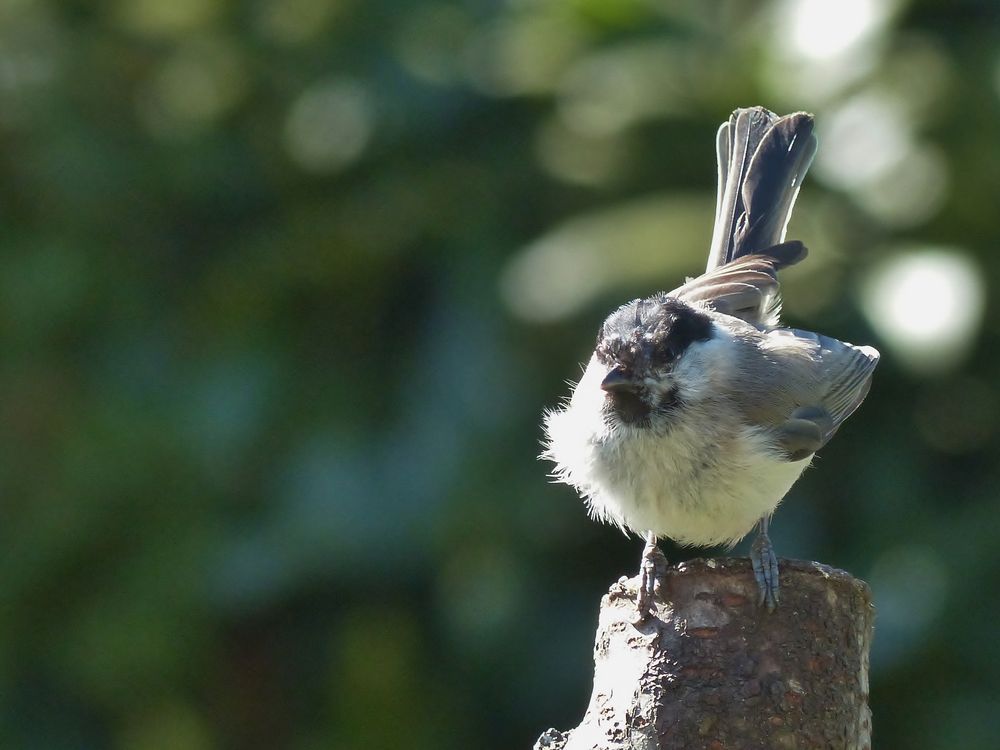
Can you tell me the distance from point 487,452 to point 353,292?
0.91 metres

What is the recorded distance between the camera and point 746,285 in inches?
127

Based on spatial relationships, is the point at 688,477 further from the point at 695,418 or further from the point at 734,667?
the point at 734,667

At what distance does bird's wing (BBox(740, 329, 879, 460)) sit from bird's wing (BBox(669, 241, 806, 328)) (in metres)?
0.09

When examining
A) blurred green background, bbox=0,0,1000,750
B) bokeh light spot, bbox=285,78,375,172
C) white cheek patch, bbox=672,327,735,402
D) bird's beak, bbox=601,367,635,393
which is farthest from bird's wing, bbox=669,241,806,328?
bokeh light spot, bbox=285,78,375,172

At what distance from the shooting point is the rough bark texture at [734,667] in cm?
204

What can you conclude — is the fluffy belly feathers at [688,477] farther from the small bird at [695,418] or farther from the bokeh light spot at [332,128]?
the bokeh light spot at [332,128]

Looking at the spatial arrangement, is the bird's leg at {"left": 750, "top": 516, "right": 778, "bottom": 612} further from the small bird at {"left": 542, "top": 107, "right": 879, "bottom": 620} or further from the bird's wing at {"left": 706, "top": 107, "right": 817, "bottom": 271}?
the bird's wing at {"left": 706, "top": 107, "right": 817, "bottom": 271}

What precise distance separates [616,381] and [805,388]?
0.50 meters

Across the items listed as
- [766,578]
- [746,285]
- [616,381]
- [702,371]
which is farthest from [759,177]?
[766,578]

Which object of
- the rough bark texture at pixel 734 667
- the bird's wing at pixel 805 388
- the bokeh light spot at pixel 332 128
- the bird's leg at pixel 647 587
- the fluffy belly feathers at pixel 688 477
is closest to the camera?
the rough bark texture at pixel 734 667

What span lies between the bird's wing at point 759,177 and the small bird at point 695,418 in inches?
8.9

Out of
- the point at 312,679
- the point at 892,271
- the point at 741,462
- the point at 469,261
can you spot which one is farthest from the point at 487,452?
the point at 741,462

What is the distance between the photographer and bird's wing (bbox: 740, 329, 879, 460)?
289cm

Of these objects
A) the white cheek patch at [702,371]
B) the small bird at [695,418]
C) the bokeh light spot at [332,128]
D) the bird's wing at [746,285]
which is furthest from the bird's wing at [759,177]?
the bokeh light spot at [332,128]
